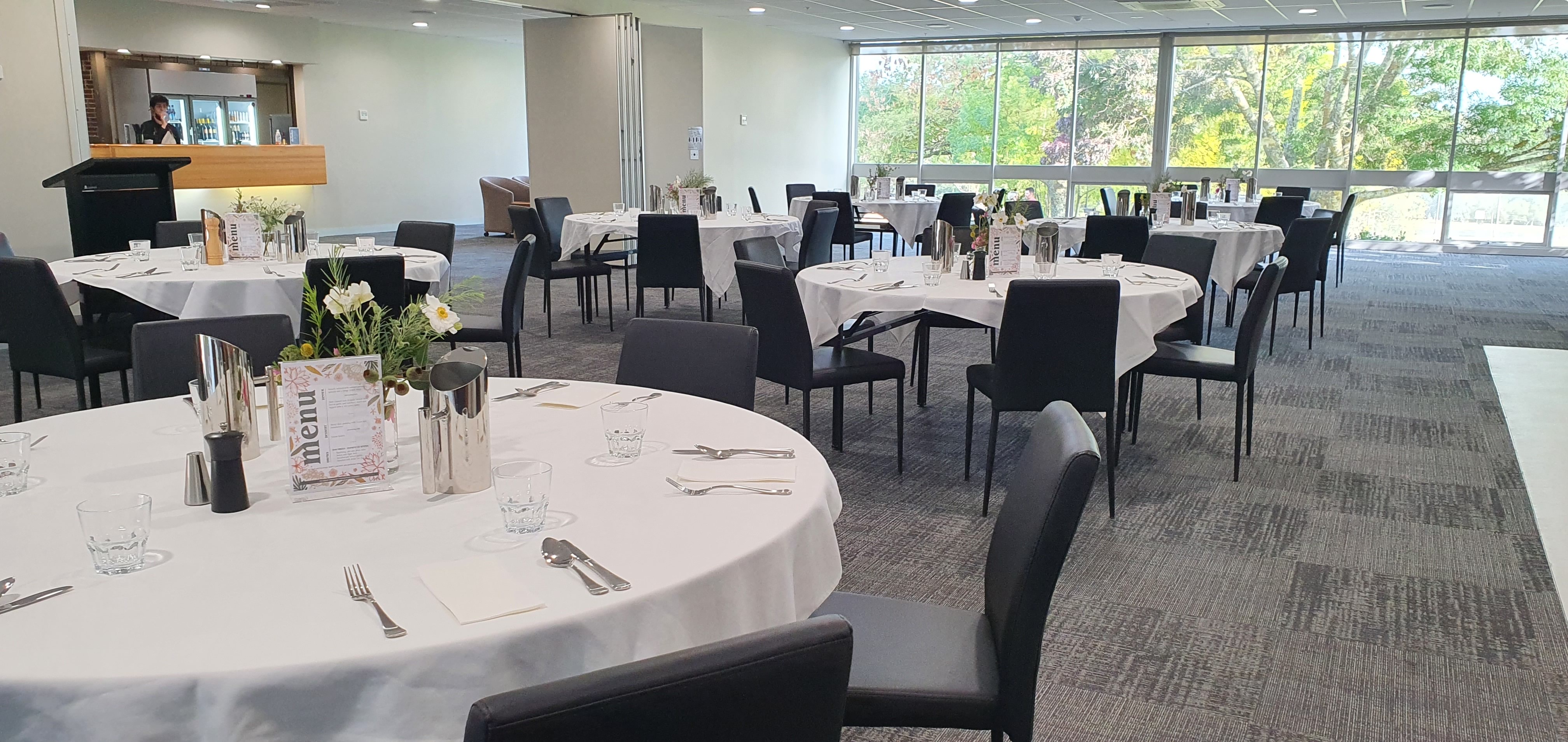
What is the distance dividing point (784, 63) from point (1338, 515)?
11961 mm

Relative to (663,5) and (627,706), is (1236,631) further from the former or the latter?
(663,5)

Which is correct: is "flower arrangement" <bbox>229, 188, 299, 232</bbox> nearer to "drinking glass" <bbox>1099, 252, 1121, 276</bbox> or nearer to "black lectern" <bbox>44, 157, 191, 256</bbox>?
"black lectern" <bbox>44, 157, 191, 256</bbox>

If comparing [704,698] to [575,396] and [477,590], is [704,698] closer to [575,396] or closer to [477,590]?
[477,590]

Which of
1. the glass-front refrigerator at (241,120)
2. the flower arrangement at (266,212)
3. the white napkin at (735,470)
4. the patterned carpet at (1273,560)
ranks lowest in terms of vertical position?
the patterned carpet at (1273,560)

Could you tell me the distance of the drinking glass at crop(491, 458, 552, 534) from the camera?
1.66 m

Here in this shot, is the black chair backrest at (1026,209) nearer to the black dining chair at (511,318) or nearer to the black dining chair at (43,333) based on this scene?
the black dining chair at (511,318)

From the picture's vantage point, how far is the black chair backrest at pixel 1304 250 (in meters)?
6.52

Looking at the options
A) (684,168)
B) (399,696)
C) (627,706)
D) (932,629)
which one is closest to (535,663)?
(399,696)

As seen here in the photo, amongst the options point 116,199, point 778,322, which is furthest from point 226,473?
point 116,199

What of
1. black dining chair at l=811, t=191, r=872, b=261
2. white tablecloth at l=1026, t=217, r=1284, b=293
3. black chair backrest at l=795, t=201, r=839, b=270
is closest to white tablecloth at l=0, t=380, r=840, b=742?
black chair backrest at l=795, t=201, r=839, b=270

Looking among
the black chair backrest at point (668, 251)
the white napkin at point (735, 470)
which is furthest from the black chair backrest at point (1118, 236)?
the white napkin at point (735, 470)

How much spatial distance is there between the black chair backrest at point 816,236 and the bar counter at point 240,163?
24.4ft

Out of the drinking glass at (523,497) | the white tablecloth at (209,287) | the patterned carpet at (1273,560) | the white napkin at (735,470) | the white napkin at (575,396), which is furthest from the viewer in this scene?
the white tablecloth at (209,287)

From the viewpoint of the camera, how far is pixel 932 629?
2.02 meters
